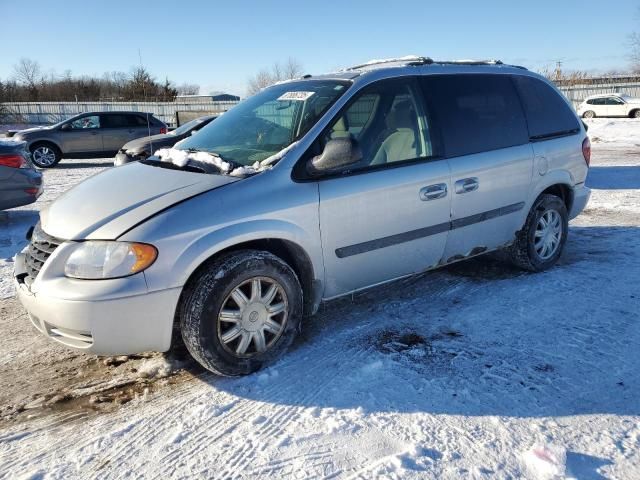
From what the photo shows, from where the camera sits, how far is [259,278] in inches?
122

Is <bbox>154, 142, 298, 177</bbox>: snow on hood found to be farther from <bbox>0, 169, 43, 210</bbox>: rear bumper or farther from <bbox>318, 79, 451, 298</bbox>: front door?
<bbox>0, 169, 43, 210</bbox>: rear bumper

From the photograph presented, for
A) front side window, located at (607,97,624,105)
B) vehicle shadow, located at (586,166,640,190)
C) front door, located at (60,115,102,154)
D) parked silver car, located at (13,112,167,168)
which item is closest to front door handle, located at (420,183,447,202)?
vehicle shadow, located at (586,166,640,190)

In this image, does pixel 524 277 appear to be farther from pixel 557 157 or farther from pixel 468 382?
pixel 468 382

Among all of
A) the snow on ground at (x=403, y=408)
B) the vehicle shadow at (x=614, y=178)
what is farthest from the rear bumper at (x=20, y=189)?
the vehicle shadow at (x=614, y=178)

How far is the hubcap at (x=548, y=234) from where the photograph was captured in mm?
4764

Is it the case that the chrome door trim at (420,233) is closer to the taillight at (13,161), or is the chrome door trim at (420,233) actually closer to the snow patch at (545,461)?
the snow patch at (545,461)

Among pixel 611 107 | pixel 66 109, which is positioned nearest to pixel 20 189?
pixel 611 107

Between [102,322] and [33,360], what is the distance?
1113 millimetres

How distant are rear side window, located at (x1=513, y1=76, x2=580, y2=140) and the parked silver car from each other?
1233cm

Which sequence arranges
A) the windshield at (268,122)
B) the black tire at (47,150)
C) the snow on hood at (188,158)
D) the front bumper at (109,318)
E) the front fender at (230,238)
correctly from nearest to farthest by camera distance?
the front bumper at (109,318) < the front fender at (230,238) < the snow on hood at (188,158) < the windshield at (268,122) < the black tire at (47,150)

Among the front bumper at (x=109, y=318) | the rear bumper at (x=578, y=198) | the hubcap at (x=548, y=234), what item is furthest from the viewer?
the rear bumper at (x=578, y=198)

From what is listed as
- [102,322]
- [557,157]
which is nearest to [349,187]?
[102,322]

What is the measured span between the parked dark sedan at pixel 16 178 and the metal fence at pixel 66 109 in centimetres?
3068

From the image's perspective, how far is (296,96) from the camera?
388 cm
